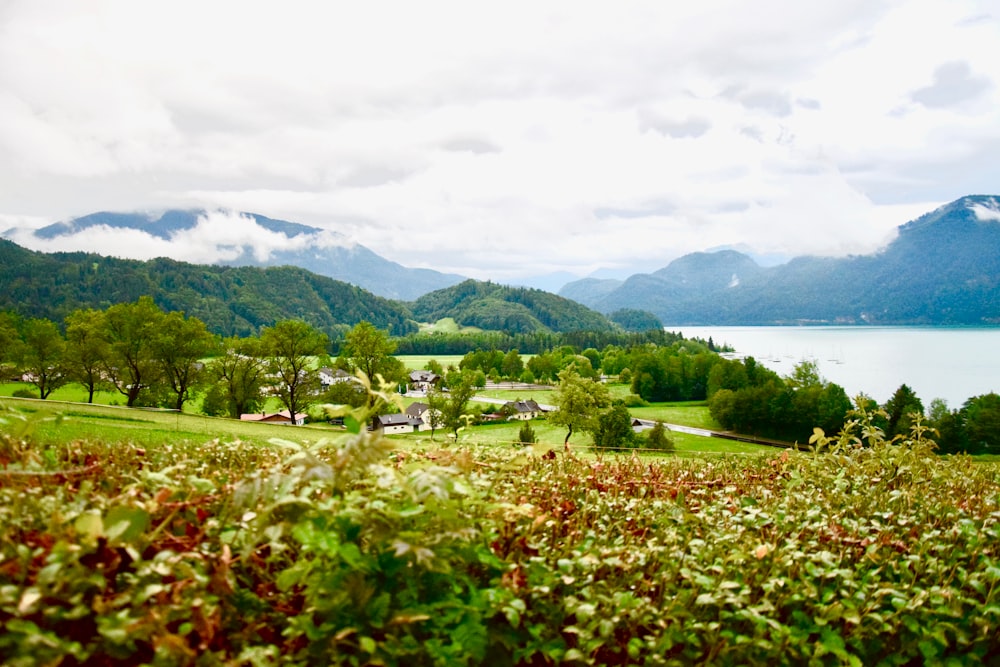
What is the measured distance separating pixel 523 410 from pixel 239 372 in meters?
Result: 40.6

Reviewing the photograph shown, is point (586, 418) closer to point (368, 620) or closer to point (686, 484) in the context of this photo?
point (686, 484)

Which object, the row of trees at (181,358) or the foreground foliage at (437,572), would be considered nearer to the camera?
the foreground foliage at (437,572)

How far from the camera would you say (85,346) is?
132 feet

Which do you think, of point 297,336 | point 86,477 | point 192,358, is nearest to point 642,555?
point 86,477

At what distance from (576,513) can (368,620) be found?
1.93m

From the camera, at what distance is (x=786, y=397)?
2346 inches

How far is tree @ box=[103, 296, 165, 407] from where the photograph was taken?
37.0m

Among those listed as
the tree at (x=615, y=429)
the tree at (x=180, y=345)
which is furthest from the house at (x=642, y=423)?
the tree at (x=180, y=345)

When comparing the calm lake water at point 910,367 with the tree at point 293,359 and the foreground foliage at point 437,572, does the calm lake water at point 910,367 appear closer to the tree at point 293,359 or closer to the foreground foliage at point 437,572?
the tree at point 293,359

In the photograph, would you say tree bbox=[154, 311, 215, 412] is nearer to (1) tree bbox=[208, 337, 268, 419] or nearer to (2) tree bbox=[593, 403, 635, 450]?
(1) tree bbox=[208, 337, 268, 419]

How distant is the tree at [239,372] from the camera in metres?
42.0

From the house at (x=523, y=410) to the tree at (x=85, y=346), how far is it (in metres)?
40.8

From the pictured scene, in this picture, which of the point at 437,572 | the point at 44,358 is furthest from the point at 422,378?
the point at 437,572

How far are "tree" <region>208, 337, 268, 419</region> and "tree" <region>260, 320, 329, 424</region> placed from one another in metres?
1.67
